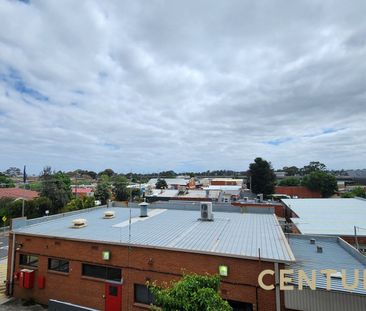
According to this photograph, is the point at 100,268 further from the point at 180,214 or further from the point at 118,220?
the point at 180,214

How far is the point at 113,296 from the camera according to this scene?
1388 centimetres

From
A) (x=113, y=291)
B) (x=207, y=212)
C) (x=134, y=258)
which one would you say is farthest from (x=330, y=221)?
(x=113, y=291)

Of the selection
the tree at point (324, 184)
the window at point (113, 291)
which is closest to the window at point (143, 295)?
the window at point (113, 291)

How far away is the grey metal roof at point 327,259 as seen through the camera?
11.1 m

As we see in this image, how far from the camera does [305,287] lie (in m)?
10.5

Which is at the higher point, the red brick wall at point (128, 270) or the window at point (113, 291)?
the red brick wall at point (128, 270)

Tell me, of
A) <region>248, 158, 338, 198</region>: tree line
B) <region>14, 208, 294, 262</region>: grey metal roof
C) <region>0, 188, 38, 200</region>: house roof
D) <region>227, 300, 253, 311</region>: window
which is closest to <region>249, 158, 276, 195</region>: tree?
<region>248, 158, 338, 198</region>: tree line

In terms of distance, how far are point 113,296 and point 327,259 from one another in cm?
1151

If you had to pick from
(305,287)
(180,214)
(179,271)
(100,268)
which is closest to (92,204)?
(180,214)

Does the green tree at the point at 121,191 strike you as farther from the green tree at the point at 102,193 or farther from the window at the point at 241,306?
the window at the point at 241,306

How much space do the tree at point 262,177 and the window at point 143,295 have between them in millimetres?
62644

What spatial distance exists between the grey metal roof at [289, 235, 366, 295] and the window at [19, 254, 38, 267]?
48.9 ft

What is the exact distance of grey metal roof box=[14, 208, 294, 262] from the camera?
41.7 ft

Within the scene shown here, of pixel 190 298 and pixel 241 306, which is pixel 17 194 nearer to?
pixel 241 306
